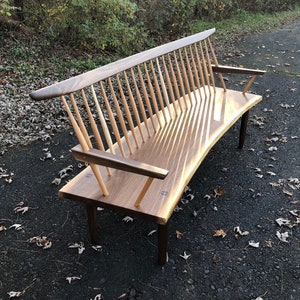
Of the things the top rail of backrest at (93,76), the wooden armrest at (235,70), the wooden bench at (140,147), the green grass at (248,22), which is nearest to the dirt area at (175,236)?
the wooden bench at (140,147)

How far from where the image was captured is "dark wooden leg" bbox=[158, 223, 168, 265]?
2721mm

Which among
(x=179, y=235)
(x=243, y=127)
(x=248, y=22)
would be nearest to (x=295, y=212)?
(x=179, y=235)

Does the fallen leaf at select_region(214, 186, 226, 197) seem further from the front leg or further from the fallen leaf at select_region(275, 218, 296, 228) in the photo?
the front leg

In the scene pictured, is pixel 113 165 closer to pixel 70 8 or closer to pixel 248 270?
pixel 248 270

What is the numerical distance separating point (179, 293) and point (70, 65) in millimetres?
5252

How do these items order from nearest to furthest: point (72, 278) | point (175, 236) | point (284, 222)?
point (72, 278) → point (175, 236) → point (284, 222)

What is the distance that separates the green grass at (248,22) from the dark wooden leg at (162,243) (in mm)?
7972

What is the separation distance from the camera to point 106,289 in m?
2.79

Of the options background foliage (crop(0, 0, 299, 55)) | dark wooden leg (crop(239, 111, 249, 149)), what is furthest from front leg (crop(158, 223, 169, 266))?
background foliage (crop(0, 0, 299, 55))

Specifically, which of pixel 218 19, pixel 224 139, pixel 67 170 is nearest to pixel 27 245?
pixel 67 170

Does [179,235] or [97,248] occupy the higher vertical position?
[97,248]

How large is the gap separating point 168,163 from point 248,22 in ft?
31.7

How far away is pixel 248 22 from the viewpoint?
11.4 m

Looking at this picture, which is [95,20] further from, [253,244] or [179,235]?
[253,244]
